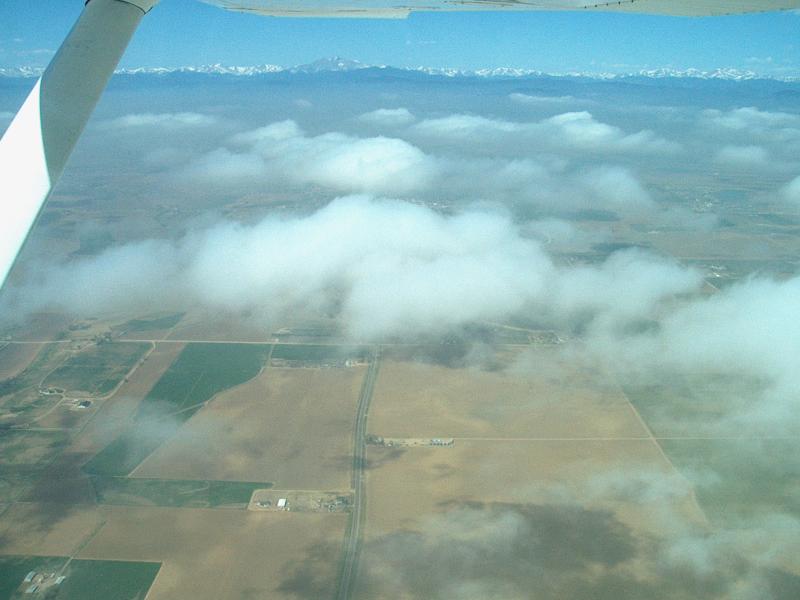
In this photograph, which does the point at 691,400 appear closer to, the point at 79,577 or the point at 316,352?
the point at 316,352

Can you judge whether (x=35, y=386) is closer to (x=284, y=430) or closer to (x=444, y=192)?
(x=284, y=430)

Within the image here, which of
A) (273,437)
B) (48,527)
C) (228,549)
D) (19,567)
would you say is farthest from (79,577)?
(273,437)

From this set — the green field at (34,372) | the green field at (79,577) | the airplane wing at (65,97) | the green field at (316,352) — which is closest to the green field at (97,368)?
the green field at (34,372)

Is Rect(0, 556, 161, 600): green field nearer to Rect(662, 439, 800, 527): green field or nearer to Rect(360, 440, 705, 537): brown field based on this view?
Rect(360, 440, 705, 537): brown field

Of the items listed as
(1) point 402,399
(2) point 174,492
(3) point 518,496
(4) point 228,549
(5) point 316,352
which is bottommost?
(5) point 316,352

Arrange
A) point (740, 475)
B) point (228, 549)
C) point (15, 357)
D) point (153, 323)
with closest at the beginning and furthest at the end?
point (228, 549), point (740, 475), point (15, 357), point (153, 323)

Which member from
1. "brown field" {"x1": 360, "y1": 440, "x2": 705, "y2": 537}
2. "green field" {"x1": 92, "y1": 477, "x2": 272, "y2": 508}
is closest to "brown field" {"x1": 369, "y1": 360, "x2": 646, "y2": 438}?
"brown field" {"x1": 360, "y1": 440, "x2": 705, "y2": 537}

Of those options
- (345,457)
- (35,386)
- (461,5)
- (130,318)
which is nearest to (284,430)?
(345,457)
